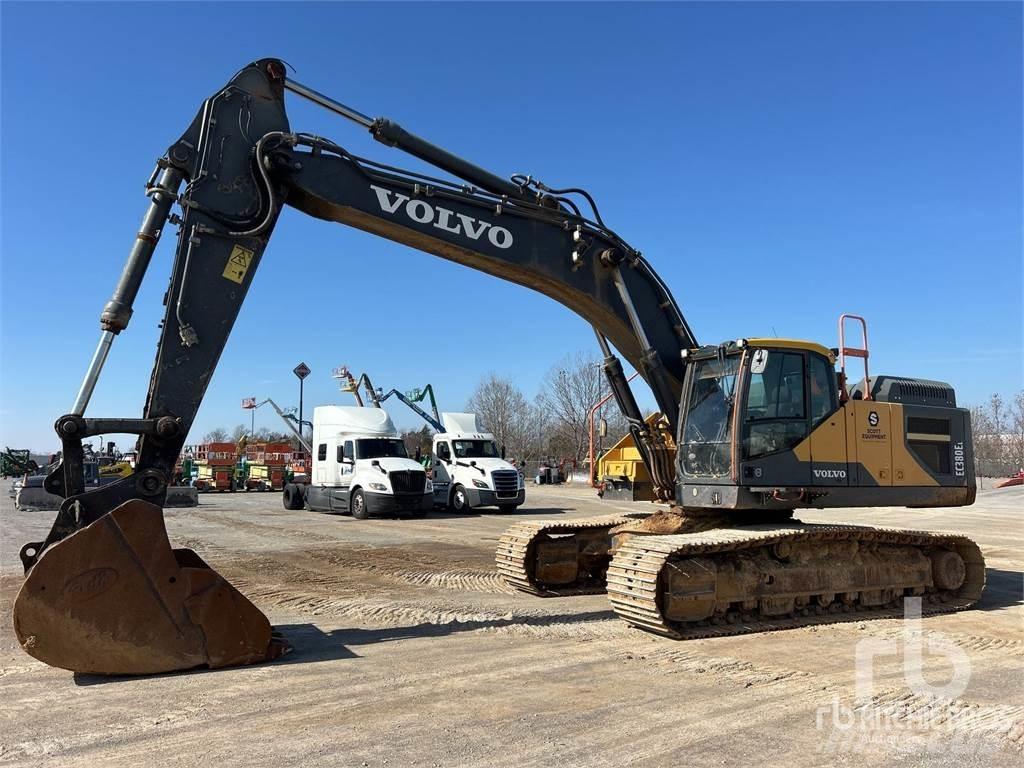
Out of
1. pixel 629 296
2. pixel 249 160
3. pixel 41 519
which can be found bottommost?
pixel 41 519

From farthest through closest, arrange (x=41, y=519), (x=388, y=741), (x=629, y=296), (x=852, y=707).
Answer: (x=41, y=519), (x=629, y=296), (x=852, y=707), (x=388, y=741)

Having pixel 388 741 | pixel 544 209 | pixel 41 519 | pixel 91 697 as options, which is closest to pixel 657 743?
pixel 388 741

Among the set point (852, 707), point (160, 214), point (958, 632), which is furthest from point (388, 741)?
point (958, 632)

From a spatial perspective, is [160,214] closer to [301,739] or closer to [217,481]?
[301,739]

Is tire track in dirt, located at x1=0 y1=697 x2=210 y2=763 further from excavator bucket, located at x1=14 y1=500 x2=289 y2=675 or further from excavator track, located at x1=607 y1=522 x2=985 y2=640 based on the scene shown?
excavator track, located at x1=607 y1=522 x2=985 y2=640

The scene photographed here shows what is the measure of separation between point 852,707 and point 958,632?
3.61m

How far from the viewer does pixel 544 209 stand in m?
8.64

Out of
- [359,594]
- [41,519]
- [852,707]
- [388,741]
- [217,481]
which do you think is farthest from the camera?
[217,481]

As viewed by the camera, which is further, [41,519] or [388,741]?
[41,519]

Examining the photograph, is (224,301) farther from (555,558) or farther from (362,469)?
(362,469)

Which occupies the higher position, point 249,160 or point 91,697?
point 249,160

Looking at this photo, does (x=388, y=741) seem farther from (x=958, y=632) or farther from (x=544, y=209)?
(x=958, y=632)

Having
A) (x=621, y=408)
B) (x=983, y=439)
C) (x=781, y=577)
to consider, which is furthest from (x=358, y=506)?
(x=983, y=439)

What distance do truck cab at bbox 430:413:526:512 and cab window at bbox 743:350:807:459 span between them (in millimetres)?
16008
